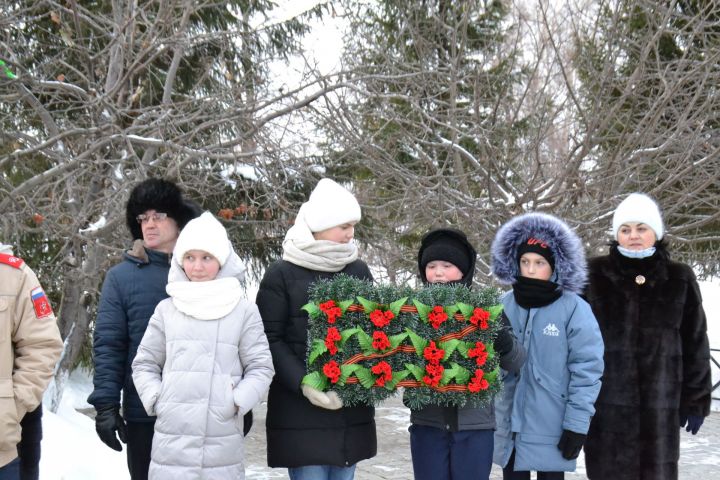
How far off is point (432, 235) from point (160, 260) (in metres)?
1.30

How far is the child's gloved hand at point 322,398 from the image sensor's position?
3.43 meters

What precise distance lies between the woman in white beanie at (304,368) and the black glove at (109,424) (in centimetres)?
65

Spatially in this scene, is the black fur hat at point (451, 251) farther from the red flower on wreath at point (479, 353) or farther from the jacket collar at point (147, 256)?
the jacket collar at point (147, 256)

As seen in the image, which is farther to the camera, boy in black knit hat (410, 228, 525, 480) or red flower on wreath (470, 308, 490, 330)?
boy in black knit hat (410, 228, 525, 480)

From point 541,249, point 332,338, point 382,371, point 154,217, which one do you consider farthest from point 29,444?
point 541,249

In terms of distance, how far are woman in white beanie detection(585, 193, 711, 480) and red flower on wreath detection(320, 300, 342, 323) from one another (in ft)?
5.59

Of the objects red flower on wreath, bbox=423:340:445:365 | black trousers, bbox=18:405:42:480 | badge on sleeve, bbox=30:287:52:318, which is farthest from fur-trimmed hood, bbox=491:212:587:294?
black trousers, bbox=18:405:42:480

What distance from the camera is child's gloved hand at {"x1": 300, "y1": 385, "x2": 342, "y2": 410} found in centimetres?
343

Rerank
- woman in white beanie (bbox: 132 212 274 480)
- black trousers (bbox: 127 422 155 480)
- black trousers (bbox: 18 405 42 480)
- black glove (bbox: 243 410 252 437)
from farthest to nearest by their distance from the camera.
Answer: black glove (bbox: 243 410 252 437)
black trousers (bbox: 127 422 155 480)
black trousers (bbox: 18 405 42 480)
woman in white beanie (bbox: 132 212 274 480)

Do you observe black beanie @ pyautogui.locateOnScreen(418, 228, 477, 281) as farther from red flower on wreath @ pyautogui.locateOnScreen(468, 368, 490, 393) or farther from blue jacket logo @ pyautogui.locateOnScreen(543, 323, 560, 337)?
red flower on wreath @ pyautogui.locateOnScreen(468, 368, 490, 393)

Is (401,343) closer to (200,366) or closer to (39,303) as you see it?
(200,366)

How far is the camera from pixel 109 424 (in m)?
3.46

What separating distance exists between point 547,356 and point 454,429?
60 centimetres

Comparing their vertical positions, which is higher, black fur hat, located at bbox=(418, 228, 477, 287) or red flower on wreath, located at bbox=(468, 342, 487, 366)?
black fur hat, located at bbox=(418, 228, 477, 287)
